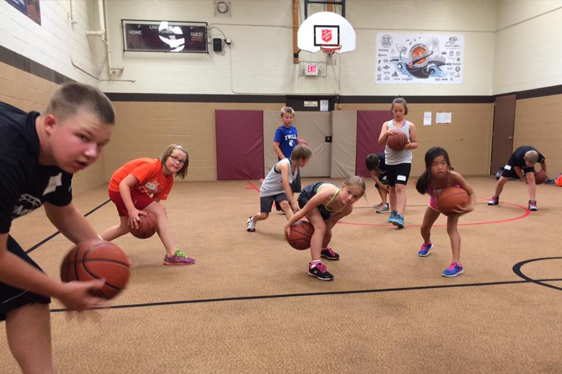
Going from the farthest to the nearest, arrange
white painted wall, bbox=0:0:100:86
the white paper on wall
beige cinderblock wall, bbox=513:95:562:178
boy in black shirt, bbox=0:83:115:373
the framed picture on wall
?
the white paper on wall < the framed picture on wall < beige cinderblock wall, bbox=513:95:562:178 < white painted wall, bbox=0:0:100:86 < boy in black shirt, bbox=0:83:115:373

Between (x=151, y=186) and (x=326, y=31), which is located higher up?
(x=326, y=31)

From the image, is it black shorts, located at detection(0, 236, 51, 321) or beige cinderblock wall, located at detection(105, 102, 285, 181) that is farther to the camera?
beige cinderblock wall, located at detection(105, 102, 285, 181)

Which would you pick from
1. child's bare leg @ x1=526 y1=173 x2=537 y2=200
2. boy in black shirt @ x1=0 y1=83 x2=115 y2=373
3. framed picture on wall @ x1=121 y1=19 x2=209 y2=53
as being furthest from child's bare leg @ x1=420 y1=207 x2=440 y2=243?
framed picture on wall @ x1=121 y1=19 x2=209 y2=53

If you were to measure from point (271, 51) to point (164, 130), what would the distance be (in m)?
3.41

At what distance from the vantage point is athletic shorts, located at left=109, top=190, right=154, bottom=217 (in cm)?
315

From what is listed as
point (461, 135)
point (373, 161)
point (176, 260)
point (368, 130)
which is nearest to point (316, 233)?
point (176, 260)

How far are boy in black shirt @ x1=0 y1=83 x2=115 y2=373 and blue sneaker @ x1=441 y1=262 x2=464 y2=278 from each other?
2527mm

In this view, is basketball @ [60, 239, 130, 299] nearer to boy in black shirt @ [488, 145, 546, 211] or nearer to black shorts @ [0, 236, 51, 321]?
black shorts @ [0, 236, 51, 321]

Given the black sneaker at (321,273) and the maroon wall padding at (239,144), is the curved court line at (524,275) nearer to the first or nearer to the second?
the black sneaker at (321,273)

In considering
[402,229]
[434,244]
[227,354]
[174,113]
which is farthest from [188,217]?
[174,113]

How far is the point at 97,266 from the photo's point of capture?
1.41 meters

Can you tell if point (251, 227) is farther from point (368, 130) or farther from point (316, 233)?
point (368, 130)

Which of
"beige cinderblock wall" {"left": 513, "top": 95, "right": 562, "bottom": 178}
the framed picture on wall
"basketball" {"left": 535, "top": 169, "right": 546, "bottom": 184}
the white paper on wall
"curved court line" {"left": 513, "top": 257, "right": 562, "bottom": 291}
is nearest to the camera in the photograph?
"curved court line" {"left": 513, "top": 257, "right": 562, "bottom": 291}

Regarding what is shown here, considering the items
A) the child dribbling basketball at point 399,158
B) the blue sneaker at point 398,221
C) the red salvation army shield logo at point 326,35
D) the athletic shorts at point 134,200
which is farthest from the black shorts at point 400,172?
the red salvation army shield logo at point 326,35
